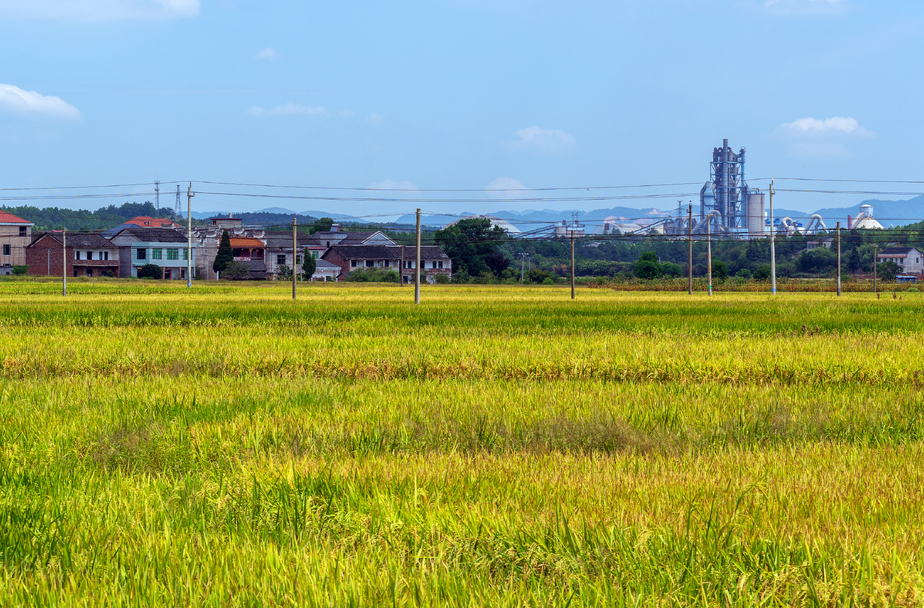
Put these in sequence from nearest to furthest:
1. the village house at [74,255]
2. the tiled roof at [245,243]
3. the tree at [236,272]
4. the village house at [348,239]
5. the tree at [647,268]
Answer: the tree at [647,268], the tree at [236,272], the village house at [74,255], the tiled roof at [245,243], the village house at [348,239]

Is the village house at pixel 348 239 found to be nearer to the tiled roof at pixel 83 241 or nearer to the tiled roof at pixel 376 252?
the tiled roof at pixel 376 252

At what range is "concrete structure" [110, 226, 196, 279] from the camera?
106 m

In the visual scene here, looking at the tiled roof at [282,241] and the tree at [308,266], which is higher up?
the tiled roof at [282,241]

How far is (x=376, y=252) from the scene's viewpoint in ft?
377

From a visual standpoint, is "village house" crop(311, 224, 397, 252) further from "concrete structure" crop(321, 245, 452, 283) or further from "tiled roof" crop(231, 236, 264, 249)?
"tiled roof" crop(231, 236, 264, 249)

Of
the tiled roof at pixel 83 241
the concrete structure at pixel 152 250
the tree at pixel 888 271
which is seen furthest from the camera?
the concrete structure at pixel 152 250

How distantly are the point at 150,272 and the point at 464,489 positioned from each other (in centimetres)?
10355

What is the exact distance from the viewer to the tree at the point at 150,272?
9988cm

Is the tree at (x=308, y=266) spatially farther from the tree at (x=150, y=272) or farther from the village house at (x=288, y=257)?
the tree at (x=150, y=272)

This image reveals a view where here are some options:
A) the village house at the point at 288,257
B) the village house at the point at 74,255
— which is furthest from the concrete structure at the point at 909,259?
the village house at the point at 74,255

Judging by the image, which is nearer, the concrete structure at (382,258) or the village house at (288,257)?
the village house at (288,257)

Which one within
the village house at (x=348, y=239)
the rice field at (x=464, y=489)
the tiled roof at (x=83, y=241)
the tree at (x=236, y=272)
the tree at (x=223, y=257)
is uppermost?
the village house at (x=348, y=239)

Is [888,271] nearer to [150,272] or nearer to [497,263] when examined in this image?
[497,263]

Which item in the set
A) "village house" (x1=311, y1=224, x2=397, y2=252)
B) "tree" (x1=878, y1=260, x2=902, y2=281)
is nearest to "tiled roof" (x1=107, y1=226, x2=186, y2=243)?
"village house" (x1=311, y1=224, x2=397, y2=252)
